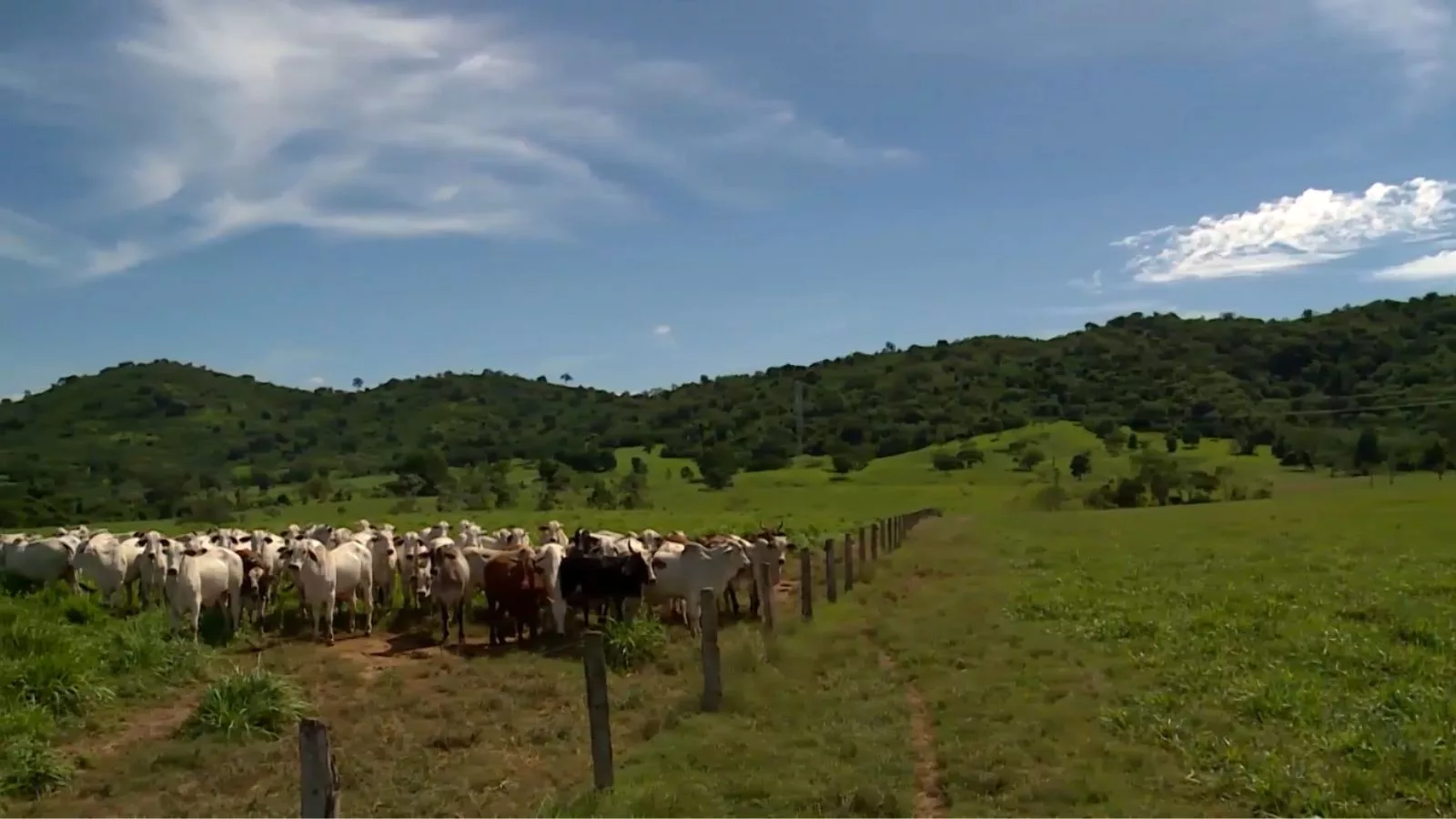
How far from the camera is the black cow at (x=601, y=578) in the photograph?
17953 millimetres

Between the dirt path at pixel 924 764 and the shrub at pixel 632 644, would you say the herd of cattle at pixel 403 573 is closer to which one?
the shrub at pixel 632 644

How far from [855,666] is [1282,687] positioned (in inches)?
190

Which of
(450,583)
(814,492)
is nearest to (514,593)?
(450,583)

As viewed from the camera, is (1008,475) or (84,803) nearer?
(84,803)

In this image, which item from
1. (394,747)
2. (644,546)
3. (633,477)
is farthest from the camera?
(633,477)

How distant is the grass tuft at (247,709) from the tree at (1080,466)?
7720cm

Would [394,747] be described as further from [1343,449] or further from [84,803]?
[1343,449]

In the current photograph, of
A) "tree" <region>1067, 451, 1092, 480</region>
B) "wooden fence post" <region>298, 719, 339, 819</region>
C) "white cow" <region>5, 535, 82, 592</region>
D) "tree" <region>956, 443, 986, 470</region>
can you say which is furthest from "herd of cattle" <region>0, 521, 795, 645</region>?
"tree" <region>956, 443, 986, 470</region>

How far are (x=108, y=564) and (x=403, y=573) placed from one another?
487 centimetres

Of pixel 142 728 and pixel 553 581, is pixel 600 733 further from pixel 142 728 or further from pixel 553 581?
pixel 553 581

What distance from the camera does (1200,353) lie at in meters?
144

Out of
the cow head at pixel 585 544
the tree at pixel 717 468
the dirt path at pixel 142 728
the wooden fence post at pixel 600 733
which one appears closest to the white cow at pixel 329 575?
the cow head at pixel 585 544

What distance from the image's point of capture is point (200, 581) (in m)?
17.2

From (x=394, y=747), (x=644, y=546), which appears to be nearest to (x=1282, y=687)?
(x=394, y=747)
